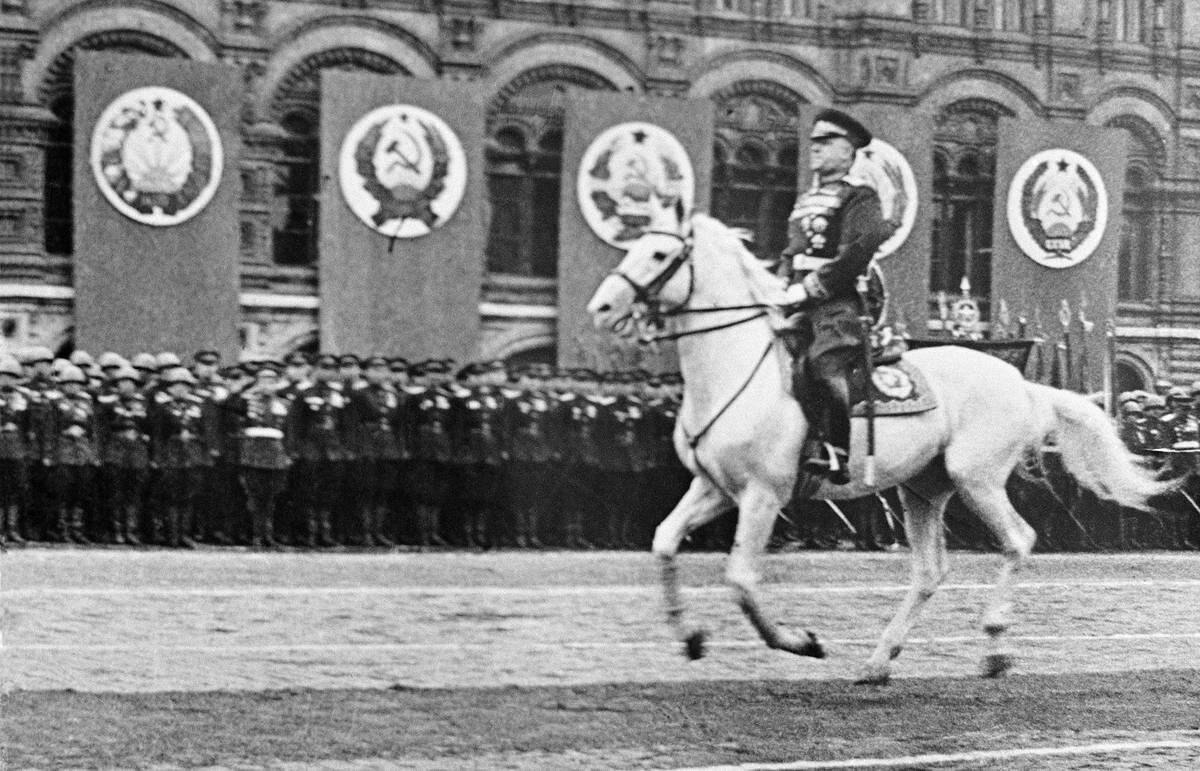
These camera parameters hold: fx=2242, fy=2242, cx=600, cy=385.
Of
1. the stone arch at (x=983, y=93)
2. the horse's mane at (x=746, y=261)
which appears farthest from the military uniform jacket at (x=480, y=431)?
the stone arch at (x=983, y=93)

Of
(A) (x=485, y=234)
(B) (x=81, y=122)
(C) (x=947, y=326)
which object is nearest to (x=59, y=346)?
(B) (x=81, y=122)

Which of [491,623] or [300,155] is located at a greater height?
[300,155]

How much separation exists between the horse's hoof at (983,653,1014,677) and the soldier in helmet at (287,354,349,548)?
27.3ft

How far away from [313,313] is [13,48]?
247 centimetres

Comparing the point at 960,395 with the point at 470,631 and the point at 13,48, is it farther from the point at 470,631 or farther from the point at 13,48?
the point at 13,48

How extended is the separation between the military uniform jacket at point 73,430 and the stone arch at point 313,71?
22.3ft

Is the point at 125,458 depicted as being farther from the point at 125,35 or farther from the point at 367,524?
the point at 125,35

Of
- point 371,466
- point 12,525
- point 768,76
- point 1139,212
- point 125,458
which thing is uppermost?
point 768,76

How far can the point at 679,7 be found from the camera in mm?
10672

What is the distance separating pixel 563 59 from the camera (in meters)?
11.4

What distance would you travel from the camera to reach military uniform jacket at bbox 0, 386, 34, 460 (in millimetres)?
17453

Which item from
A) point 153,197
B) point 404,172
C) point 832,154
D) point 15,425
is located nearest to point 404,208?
point 404,172

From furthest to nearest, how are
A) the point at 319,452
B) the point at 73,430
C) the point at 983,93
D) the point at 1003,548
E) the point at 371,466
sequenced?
the point at 371,466 < the point at 319,452 < the point at 73,430 < the point at 1003,548 < the point at 983,93

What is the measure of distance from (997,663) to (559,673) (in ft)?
6.98
